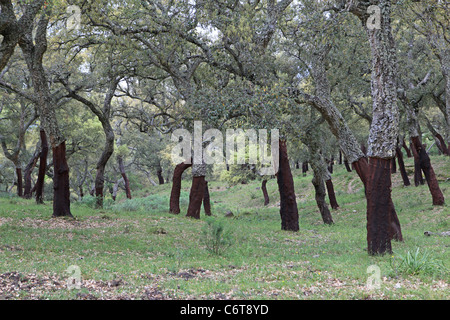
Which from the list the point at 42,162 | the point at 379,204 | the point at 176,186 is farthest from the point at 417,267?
the point at 42,162

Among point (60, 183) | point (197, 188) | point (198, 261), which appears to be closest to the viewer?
point (198, 261)

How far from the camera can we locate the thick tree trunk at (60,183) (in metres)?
14.6

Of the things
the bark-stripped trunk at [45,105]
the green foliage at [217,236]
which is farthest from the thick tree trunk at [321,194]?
the bark-stripped trunk at [45,105]

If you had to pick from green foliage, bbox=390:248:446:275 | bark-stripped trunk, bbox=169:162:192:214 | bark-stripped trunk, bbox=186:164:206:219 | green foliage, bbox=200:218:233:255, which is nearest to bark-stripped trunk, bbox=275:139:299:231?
bark-stripped trunk, bbox=186:164:206:219

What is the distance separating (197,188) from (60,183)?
6.07 metres

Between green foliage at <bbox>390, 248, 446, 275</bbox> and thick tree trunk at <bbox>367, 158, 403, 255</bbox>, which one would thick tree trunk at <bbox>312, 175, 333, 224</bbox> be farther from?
green foliage at <bbox>390, 248, 446, 275</bbox>

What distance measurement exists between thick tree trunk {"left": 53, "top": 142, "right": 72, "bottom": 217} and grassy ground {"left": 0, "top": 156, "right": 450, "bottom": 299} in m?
0.71

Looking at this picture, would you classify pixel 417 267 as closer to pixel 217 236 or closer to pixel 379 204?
pixel 379 204

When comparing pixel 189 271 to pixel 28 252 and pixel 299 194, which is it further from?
pixel 299 194

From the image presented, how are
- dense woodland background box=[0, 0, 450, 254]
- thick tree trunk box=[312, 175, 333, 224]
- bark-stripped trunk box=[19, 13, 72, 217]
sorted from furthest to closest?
thick tree trunk box=[312, 175, 333, 224], bark-stripped trunk box=[19, 13, 72, 217], dense woodland background box=[0, 0, 450, 254]

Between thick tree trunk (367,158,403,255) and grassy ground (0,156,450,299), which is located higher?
thick tree trunk (367,158,403,255)

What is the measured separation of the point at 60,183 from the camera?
48.3ft

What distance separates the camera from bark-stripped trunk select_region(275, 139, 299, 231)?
49.4 ft

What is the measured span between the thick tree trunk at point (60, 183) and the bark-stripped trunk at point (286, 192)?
8.67 m
